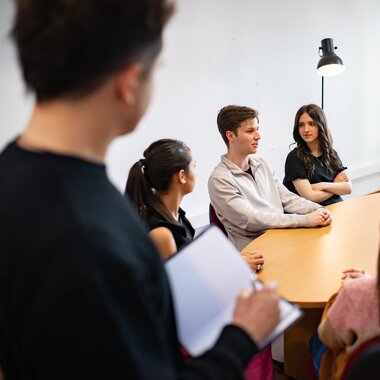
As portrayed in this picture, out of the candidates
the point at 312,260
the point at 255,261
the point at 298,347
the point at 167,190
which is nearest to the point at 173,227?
the point at 167,190

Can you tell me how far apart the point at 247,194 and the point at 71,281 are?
1.70m

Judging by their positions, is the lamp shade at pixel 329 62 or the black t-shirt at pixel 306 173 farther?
the lamp shade at pixel 329 62

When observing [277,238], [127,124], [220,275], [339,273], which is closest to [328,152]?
[277,238]

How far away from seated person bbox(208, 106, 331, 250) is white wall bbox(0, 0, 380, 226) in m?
0.73

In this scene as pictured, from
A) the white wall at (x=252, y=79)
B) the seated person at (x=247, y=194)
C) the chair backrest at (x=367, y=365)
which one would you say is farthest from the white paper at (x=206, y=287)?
the white wall at (x=252, y=79)

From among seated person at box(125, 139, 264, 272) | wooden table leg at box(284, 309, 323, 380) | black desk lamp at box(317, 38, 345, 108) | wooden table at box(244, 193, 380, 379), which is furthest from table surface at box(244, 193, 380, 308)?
black desk lamp at box(317, 38, 345, 108)

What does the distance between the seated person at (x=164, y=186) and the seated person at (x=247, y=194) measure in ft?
1.54

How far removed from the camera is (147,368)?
17.8 inches

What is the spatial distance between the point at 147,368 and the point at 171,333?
0.50ft

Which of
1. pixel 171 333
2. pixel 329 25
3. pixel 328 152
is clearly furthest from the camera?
pixel 329 25

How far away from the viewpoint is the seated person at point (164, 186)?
1.36 m

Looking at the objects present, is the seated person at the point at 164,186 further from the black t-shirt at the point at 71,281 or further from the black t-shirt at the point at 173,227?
the black t-shirt at the point at 71,281

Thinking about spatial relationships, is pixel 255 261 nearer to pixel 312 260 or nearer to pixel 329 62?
pixel 312 260

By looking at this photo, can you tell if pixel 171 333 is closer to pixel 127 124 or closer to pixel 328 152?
pixel 127 124
